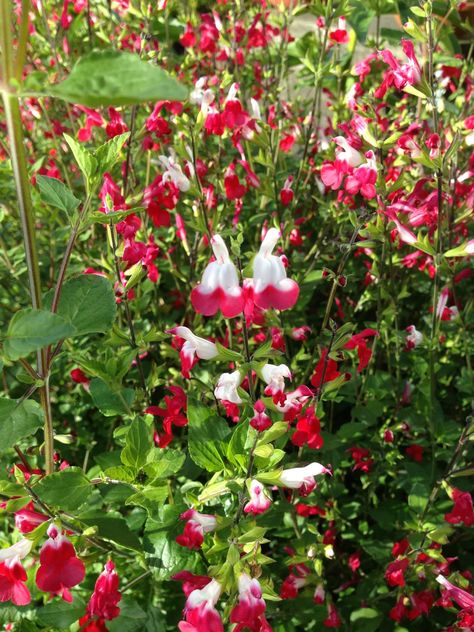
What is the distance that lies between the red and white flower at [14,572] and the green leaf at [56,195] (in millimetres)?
451

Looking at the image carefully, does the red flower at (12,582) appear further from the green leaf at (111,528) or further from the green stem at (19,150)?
the green stem at (19,150)

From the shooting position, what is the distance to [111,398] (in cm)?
102

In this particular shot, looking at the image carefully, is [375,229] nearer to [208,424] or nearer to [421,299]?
[208,424]

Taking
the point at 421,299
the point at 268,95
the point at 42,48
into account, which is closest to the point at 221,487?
the point at 421,299

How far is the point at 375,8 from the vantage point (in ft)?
5.83

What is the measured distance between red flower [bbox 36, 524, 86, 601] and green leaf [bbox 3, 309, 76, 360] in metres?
0.31

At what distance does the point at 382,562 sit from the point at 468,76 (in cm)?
145

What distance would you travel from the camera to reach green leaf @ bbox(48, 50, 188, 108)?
44 cm

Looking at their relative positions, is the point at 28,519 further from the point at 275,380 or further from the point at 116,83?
the point at 116,83

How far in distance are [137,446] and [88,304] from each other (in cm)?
23

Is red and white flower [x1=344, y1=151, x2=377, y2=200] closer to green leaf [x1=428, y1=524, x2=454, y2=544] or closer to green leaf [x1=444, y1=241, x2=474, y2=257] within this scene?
green leaf [x1=444, y1=241, x2=474, y2=257]

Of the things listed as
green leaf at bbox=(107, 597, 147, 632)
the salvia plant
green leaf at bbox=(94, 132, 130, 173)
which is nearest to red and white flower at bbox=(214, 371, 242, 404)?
the salvia plant

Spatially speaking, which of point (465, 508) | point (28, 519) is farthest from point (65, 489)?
point (465, 508)

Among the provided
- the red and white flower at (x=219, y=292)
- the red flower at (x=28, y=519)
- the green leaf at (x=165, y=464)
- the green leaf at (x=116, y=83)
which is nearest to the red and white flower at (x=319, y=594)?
the green leaf at (x=165, y=464)
